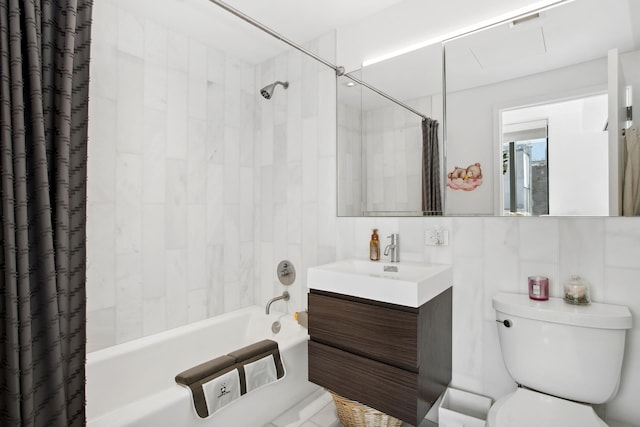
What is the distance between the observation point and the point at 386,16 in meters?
2.04

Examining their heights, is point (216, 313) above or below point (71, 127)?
below

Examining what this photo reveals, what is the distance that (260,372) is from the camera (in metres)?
1.71

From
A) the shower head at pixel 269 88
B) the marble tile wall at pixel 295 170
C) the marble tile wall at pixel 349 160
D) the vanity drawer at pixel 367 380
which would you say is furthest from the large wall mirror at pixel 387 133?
the vanity drawer at pixel 367 380

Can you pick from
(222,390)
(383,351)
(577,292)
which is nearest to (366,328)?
(383,351)

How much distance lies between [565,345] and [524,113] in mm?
991

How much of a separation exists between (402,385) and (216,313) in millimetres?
1481

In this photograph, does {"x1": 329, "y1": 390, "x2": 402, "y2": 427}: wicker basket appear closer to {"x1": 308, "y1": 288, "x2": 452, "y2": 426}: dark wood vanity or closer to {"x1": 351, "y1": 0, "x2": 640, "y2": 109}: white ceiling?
{"x1": 308, "y1": 288, "x2": 452, "y2": 426}: dark wood vanity

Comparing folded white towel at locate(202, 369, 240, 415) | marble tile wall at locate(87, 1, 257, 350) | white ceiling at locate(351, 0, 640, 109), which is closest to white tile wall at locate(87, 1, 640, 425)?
marble tile wall at locate(87, 1, 257, 350)

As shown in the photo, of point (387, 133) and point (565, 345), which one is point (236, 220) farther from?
point (565, 345)

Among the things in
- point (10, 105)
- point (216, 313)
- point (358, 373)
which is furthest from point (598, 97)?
point (216, 313)

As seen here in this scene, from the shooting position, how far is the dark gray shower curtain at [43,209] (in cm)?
111

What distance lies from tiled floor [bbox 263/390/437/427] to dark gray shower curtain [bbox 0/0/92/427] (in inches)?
39.1

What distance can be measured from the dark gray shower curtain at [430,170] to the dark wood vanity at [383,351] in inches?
17.6

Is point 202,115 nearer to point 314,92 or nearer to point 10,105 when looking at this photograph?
point 314,92
